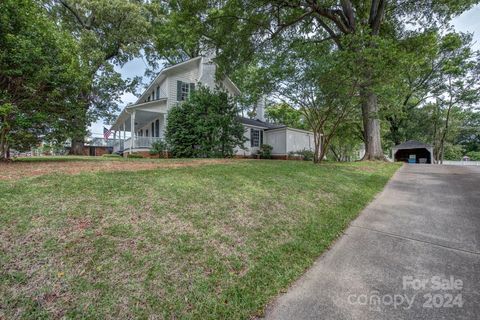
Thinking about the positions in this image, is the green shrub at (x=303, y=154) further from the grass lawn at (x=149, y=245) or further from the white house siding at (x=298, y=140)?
the grass lawn at (x=149, y=245)

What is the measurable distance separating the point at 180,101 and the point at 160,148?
11.9ft

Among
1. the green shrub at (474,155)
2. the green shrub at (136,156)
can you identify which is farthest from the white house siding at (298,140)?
the green shrub at (474,155)

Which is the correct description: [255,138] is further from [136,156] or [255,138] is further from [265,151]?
[136,156]

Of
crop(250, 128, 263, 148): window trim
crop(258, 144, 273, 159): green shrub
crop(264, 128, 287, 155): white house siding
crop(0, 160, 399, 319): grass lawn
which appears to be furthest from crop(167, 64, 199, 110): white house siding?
crop(0, 160, 399, 319): grass lawn

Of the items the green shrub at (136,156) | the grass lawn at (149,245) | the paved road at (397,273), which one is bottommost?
the paved road at (397,273)

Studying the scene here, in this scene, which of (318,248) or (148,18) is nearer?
(318,248)

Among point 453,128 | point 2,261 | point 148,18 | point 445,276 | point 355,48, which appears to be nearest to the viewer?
point 2,261

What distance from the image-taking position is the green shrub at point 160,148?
1295 cm

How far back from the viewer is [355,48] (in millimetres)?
8648

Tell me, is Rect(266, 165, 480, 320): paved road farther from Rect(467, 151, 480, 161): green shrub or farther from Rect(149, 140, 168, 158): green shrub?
Rect(467, 151, 480, 161): green shrub

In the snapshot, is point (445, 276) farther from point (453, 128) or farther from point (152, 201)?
point (453, 128)

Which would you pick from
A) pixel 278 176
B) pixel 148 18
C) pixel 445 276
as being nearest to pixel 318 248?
pixel 445 276

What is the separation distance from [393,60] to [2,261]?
1084 centimetres

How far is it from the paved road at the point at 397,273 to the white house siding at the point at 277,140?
44.2 feet
